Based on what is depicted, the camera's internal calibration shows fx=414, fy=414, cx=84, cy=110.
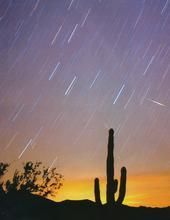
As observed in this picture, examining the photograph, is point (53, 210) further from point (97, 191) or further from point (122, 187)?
point (122, 187)

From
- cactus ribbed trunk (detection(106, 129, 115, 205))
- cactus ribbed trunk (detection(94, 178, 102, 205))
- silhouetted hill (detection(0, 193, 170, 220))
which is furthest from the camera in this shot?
silhouetted hill (detection(0, 193, 170, 220))

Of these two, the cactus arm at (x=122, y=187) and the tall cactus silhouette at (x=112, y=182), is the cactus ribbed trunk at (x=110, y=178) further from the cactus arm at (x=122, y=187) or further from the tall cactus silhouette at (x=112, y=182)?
the cactus arm at (x=122, y=187)

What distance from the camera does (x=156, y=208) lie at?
1176 inches

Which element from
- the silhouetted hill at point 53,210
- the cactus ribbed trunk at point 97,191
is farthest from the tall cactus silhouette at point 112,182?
the silhouetted hill at point 53,210

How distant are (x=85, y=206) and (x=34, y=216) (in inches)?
149

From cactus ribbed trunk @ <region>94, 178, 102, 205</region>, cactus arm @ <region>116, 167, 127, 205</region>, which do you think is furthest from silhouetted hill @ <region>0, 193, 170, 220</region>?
cactus arm @ <region>116, 167, 127, 205</region>

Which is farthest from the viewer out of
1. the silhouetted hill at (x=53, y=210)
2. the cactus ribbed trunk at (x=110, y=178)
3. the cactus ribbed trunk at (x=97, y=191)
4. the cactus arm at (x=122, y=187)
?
the silhouetted hill at (x=53, y=210)

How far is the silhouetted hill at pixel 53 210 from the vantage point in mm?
26359

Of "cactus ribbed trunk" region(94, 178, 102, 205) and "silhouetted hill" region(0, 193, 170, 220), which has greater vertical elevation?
"silhouetted hill" region(0, 193, 170, 220)

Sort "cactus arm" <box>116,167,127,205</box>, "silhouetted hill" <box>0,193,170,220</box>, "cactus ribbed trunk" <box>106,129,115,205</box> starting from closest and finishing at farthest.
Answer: "cactus ribbed trunk" <box>106,129,115,205</box>
"cactus arm" <box>116,167,127,205</box>
"silhouetted hill" <box>0,193,170,220</box>

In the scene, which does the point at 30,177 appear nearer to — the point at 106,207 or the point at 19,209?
the point at 19,209

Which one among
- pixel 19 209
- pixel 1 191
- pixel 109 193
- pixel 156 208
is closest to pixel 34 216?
pixel 19 209

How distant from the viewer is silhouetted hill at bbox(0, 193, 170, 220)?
1038 inches

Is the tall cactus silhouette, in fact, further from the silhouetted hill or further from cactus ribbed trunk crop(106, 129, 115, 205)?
the silhouetted hill
